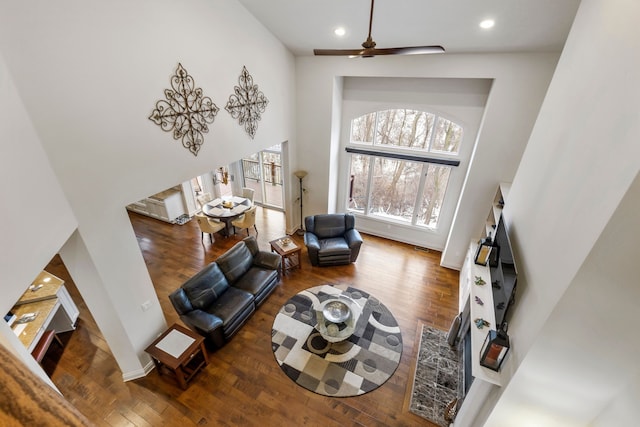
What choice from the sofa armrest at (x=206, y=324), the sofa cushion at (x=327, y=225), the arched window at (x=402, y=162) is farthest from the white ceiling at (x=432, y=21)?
the sofa armrest at (x=206, y=324)

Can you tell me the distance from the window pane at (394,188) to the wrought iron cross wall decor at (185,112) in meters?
4.15

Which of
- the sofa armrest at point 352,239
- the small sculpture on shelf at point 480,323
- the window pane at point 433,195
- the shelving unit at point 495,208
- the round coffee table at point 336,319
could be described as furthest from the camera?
the window pane at point 433,195

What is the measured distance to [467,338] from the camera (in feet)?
13.5

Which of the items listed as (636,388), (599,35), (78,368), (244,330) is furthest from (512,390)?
(78,368)

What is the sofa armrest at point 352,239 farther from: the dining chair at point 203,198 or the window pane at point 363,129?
the dining chair at point 203,198

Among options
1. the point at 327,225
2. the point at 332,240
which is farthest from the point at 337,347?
the point at 327,225

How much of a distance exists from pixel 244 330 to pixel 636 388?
4.54 m

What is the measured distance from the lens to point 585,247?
186 cm

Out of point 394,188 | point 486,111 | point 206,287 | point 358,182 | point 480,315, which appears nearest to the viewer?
point 480,315

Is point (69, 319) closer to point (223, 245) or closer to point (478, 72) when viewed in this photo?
point (223, 245)

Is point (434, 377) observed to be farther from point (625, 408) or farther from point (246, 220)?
point (246, 220)

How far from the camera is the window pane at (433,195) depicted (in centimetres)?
641

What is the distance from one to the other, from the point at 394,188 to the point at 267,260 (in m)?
3.59

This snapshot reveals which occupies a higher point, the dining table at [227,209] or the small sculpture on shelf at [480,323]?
the small sculpture on shelf at [480,323]
